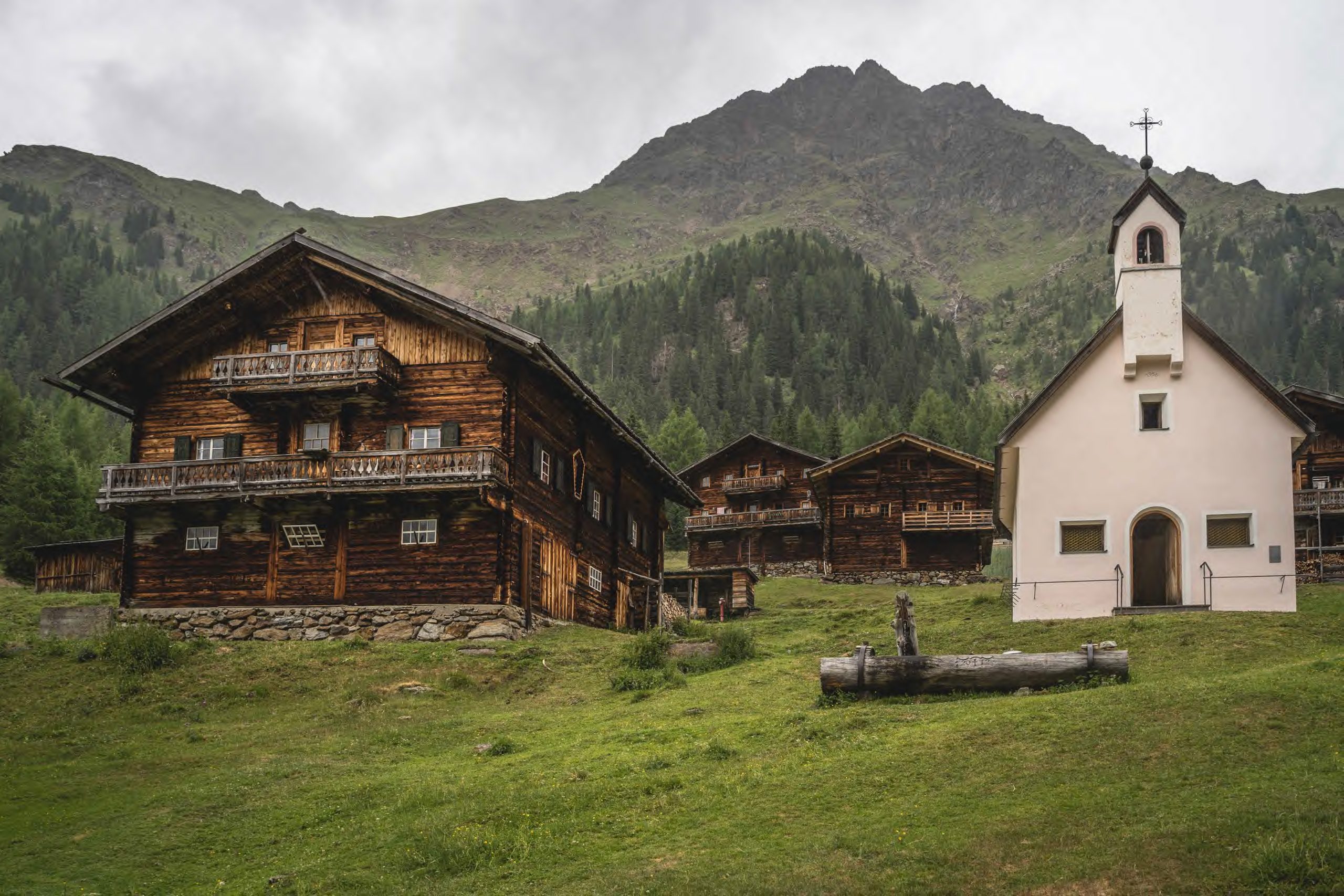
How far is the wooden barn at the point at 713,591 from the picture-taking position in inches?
2665

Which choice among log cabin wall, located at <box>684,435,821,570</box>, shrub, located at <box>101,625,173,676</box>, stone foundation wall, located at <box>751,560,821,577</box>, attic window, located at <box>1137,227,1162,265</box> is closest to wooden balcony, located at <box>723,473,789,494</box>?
log cabin wall, located at <box>684,435,821,570</box>

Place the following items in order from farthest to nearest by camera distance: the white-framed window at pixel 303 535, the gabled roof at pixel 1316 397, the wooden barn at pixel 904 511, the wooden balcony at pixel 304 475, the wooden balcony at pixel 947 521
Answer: the wooden barn at pixel 904 511 < the wooden balcony at pixel 947 521 < the gabled roof at pixel 1316 397 < the white-framed window at pixel 303 535 < the wooden balcony at pixel 304 475

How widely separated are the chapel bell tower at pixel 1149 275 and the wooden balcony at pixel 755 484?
52318 mm

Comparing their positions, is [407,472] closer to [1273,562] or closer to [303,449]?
[303,449]

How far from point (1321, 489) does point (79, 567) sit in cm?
5971

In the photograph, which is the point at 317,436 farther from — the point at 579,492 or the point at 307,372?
the point at 579,492

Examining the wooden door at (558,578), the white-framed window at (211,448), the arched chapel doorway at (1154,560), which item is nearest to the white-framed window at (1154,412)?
the arched chapel doorway at (1154,560)

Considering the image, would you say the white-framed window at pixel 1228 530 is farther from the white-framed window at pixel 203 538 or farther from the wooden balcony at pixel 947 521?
the wooden balcony at pixel 947 521

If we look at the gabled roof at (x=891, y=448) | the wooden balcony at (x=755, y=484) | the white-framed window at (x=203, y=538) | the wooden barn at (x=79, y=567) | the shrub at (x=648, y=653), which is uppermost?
the gabled roof at (x=891, y=448)

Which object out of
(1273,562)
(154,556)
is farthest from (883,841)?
(154,556)

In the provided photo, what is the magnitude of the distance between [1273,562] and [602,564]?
2481 cm

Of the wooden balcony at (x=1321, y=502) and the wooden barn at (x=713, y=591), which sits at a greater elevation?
the wooden balcony at (x=1321, y=502)

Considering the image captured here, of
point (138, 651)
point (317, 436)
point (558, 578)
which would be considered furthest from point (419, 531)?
point (138, 651)

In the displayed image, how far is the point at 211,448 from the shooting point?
46.1 meters
